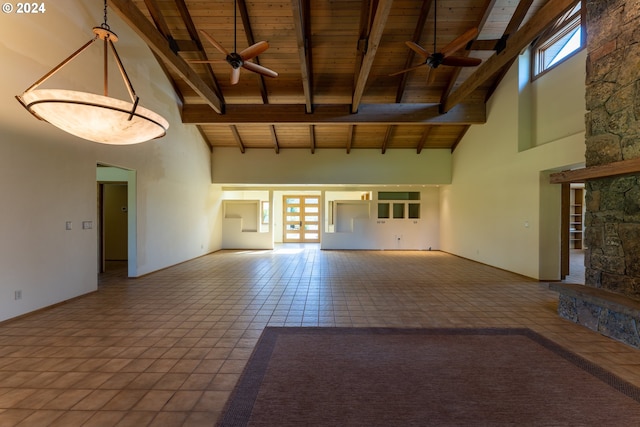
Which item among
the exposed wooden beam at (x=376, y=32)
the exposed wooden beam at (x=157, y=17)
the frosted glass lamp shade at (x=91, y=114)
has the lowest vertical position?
the frosted glass lamp shade at (x=91, y=114)

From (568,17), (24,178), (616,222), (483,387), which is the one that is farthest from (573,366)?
(24,178)

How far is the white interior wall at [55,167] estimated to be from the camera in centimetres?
320

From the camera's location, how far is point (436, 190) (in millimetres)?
10094

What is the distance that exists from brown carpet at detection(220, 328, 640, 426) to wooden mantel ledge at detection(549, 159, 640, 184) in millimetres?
1825

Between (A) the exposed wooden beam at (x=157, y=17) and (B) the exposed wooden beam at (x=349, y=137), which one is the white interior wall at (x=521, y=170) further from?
(A) the exposed wooden beam at (x=157, y=17)

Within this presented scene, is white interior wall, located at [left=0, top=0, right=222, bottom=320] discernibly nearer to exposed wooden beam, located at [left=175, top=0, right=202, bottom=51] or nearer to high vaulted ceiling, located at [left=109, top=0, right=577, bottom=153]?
high vaulted ceiling, located at [left=109, top=0, right=577, bottom=153]

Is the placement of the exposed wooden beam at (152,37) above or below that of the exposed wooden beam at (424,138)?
above

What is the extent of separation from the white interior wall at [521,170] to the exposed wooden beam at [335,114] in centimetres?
70

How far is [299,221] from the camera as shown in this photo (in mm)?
12578

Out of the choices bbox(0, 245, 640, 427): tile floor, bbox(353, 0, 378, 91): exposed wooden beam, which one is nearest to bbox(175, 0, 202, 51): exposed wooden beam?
bbox(353, 0, 378, 91): exposed wooden beam

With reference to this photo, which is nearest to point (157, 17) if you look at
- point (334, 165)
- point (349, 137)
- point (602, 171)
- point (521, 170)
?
point (349, 137)

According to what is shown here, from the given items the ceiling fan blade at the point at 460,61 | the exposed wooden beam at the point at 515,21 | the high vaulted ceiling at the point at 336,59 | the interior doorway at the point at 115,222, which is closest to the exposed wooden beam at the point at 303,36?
the high vaulted ceiling at the point at 336,59

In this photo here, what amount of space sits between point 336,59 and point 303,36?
1.83 m

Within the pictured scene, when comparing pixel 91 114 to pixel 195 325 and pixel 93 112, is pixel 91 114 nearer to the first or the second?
pixel 93 112
